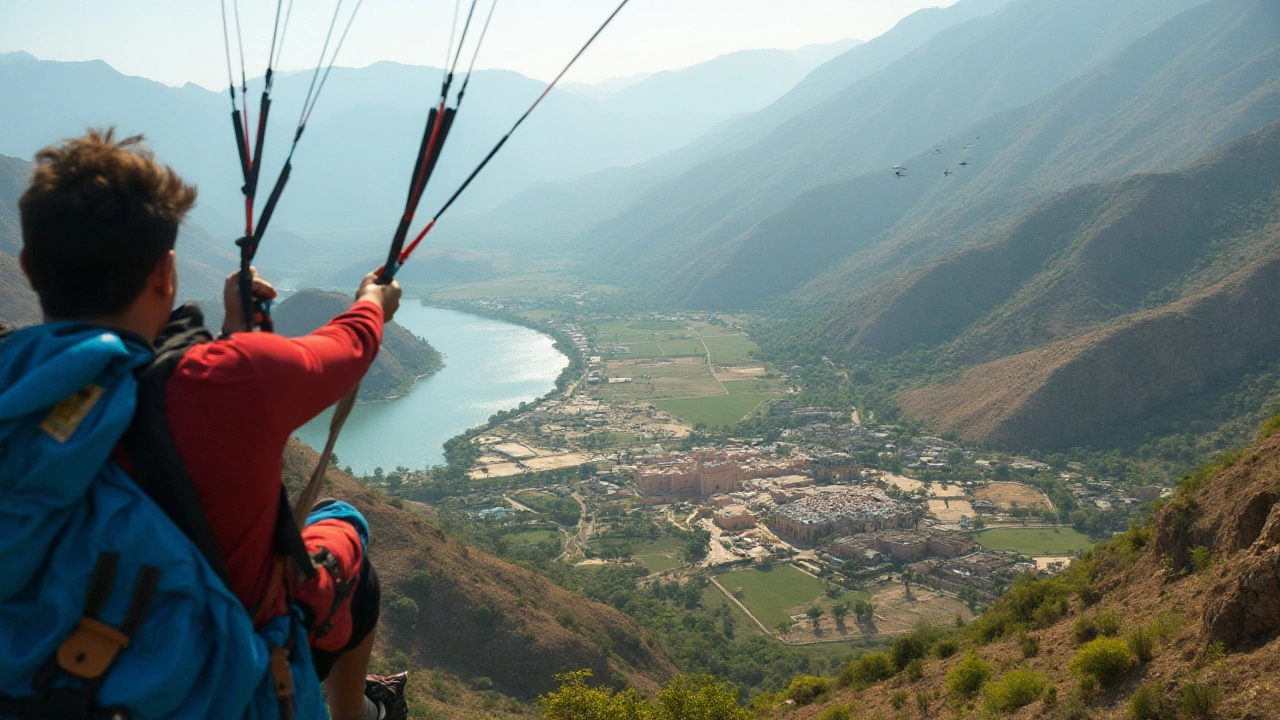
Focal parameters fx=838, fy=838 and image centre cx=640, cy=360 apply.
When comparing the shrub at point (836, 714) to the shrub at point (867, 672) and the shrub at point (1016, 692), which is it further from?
the shrub at point (1016, 692)

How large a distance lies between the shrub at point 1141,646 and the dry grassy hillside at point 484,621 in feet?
30.1

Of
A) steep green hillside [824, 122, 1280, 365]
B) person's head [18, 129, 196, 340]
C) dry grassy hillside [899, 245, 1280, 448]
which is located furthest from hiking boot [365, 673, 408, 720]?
steep green hillside [824, 122, 1280, 365]

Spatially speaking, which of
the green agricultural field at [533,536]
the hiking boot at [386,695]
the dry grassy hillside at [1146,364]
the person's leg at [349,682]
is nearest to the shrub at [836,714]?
the hiking boot at [386,695]

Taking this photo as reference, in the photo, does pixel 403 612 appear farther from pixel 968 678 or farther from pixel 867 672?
pixel 968 678

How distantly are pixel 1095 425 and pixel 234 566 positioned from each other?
3408 cm

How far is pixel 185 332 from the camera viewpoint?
1457 mm

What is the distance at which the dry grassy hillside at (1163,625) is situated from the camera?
4.15m

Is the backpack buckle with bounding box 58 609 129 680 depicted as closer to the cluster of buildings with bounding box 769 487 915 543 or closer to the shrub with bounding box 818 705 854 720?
the shrub with bounding box 818 705 854 720

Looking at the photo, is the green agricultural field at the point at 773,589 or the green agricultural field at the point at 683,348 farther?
the green agricultural field at the point at 683,348

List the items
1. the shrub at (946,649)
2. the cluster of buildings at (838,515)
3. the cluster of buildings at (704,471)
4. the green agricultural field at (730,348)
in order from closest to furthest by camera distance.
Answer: the shrub at (946,649)
the cluster of buildings at (838,515)
the cluster of buildings at (704,471)
the green agricultural field at (730,348)

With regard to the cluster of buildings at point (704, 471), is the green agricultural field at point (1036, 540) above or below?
above

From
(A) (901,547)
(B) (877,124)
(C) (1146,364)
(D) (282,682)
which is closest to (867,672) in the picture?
(D) (282,682)

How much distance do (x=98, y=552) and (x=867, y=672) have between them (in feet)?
27.7

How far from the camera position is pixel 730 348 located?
55.2m
